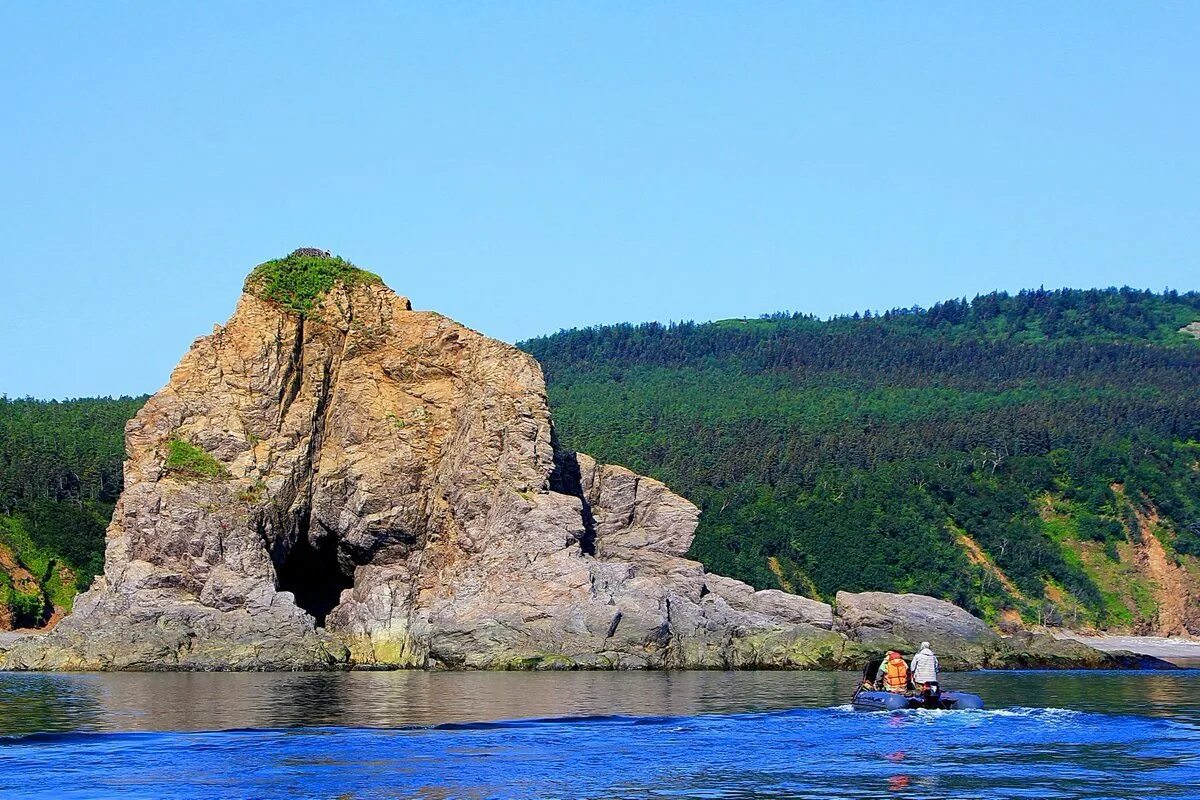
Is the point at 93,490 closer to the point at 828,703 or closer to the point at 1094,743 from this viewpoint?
the point at 828,703

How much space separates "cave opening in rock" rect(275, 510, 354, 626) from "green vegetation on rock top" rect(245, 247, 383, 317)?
12139 mm

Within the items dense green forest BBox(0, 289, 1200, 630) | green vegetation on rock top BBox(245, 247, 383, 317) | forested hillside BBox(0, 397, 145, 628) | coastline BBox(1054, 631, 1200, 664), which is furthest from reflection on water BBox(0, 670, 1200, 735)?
dense green forest BBox(0, 289, 1200, 630)

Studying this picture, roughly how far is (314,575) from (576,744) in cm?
5284

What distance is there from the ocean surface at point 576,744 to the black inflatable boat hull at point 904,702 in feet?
3.02

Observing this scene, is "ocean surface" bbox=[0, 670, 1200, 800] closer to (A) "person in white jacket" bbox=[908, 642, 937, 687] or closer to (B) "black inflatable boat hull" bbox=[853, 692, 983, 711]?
(B) "black inflatable boat hull" bbox=[853, 692, 983, 711]

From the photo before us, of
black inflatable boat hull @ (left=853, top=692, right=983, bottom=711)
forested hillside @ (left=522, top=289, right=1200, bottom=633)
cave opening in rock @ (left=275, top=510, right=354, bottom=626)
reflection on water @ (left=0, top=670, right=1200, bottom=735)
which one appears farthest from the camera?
forested hillside @ (left=522, top=289, right=1200, bottom=633)

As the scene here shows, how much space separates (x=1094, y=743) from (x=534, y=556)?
4046cm

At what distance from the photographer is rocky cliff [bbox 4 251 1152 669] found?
7525 cm

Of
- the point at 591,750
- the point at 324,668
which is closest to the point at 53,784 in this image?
the point at 591,750

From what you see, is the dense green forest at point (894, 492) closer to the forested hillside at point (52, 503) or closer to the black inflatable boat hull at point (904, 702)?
the forested hillside at point (52, 503)

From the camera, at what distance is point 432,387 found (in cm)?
8806

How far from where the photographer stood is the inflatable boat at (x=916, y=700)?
4888 centimetres

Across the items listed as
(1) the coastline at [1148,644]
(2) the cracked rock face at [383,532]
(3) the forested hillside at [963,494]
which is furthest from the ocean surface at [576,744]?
(3) the forested hillside at [963,494]

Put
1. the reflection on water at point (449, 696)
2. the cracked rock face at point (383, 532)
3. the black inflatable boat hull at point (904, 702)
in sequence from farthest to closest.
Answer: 1. the cracked rock face at point (383, 532)
2. the black inflatable boat hull at point (904, 702)
3. the reflection on water at point (449, 696)
